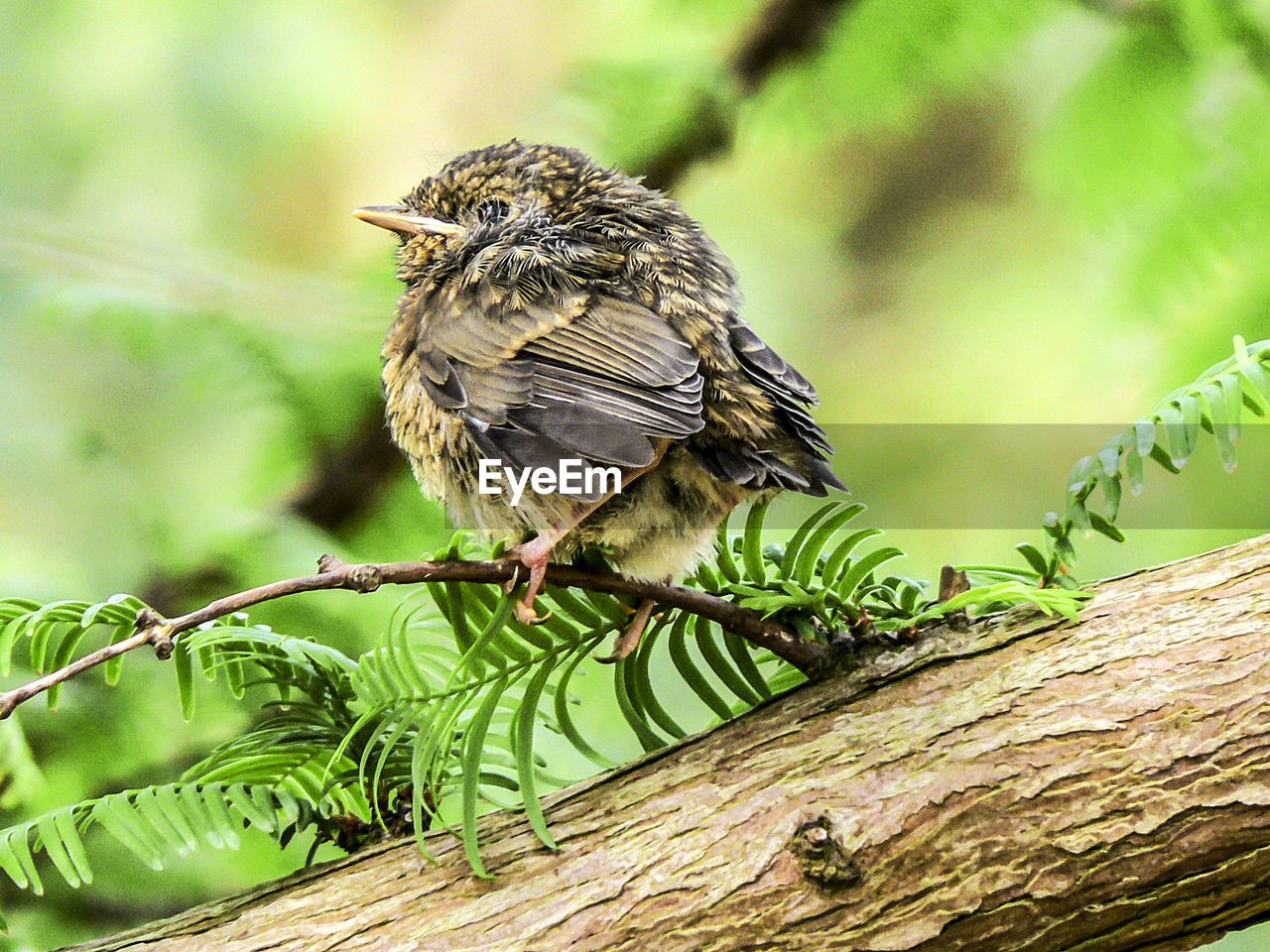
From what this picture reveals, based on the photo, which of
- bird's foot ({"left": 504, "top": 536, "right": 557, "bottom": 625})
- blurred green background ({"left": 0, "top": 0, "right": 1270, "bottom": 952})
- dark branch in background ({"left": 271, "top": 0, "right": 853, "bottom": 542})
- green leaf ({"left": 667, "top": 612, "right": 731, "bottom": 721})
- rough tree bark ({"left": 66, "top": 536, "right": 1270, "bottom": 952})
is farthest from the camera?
dark branch in background ({"left": 271, "top": 0, "right": 853, "bottom": 542})

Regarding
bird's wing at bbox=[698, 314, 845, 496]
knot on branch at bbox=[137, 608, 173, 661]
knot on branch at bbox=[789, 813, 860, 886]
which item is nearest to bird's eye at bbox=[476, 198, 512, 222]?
bird's wing at bbox=[698, 314, 845, 496]

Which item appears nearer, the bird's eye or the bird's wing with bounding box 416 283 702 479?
the bird's wing with bounding box 416 283 702 479

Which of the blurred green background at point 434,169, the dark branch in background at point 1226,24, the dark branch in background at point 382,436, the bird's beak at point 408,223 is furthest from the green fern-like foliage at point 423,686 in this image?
the dark branch in background at point 1226,24

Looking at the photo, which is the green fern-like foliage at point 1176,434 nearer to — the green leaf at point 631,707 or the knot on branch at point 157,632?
the green leaf at point 631,707

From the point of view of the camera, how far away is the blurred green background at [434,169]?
188 centimetres

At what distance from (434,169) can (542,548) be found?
2.87 feet

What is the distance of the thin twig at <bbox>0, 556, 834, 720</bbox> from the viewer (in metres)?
0.89

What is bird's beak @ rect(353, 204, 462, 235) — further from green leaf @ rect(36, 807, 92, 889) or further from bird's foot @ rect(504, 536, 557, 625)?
green leaf @ rect(36, 807, 92, 889)

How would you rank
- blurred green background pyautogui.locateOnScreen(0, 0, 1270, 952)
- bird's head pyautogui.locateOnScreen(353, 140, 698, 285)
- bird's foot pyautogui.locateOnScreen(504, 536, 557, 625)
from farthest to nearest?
blurred green background pyautogui.locateOnScreen(0, 0, 1270, 952) < bird's head pyautogui.locateOnScreen(353, 140, 698, 285) < bird's foot pyautogui.locateOnScreen(504, 536, 557, 625)

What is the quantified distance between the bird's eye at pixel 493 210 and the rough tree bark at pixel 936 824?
2.23 ft

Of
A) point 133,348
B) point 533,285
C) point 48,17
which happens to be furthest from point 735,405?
point 48,17

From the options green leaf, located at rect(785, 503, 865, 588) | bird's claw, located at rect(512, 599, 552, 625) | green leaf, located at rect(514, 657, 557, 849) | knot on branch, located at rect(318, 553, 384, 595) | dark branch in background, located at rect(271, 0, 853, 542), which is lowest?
green leaf, located at rect(514, 657, 557, 849)

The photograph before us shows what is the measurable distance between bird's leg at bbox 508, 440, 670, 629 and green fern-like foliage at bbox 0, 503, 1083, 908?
0.02 metres

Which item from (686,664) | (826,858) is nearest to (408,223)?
(686,664)
